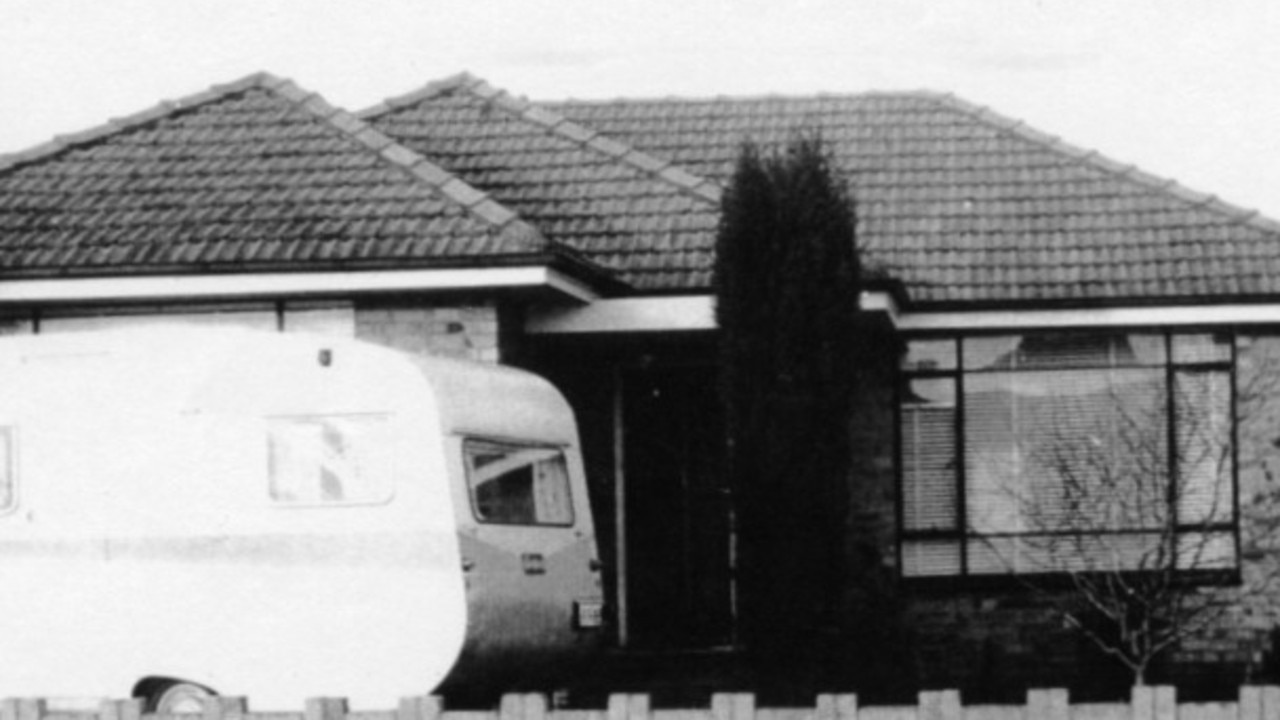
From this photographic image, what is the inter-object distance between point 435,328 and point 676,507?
12.1ft

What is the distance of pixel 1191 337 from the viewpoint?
65.1ft

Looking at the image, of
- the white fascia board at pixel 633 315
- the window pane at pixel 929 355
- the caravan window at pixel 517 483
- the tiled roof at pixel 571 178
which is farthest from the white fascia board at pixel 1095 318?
the caravan window at pixel 517 483

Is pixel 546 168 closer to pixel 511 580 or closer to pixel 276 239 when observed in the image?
pixel 276 239

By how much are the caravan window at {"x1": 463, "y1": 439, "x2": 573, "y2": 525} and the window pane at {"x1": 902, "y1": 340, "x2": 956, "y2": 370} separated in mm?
5858

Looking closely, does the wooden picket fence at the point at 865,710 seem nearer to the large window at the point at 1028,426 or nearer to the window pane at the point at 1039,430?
the window pane at the point at 1039,430

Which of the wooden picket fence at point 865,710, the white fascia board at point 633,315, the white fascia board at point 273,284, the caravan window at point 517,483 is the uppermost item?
the white fascia board at point 273,284

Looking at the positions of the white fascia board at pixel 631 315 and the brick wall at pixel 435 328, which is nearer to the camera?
the brick wall at pixel 435 328

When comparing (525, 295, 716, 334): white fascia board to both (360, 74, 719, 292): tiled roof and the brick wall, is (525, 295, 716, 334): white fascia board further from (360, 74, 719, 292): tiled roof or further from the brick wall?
the brick wall

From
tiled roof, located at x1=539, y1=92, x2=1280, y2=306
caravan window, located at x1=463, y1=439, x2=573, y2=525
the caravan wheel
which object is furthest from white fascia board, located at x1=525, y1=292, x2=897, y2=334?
the caravan wheel

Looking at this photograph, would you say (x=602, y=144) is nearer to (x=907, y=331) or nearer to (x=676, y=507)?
(x=907, y=331)

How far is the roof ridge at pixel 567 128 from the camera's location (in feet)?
65.2

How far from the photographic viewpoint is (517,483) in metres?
13.8

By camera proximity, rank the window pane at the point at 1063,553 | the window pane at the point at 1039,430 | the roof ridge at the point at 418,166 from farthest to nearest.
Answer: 1. the window pane at the point at 1039,430
2. the window pane at the point at 1063,553
3. the roof ridge at the point at 418,166

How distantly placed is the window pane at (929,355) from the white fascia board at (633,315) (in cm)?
185
